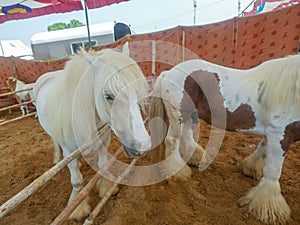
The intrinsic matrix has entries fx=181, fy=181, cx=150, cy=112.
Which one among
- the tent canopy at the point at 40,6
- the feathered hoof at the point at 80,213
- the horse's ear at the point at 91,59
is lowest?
the feathered hoof at the point at 80,213

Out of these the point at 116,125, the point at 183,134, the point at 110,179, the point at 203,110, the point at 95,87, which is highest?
the point at 95,87

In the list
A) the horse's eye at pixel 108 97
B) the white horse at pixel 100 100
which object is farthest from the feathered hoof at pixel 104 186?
the horse's eye at pixel 108 97

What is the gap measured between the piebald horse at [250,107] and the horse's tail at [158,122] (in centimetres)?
1

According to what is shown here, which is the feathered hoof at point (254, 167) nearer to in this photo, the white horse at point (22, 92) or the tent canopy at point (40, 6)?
the tent canopy at point (40, 6)

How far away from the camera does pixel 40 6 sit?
18.3ft

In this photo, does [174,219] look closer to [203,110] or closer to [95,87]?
[203,110]

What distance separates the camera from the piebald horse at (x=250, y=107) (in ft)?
4.94

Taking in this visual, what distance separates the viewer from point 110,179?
1.83 m

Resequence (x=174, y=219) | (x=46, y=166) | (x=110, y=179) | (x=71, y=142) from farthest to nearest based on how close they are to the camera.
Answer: (x=46, y=166) < (x=110, y=179) < (x=174, y=219) < (x=71, y=142)

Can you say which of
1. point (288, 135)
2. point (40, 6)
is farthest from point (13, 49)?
point (288, 135)

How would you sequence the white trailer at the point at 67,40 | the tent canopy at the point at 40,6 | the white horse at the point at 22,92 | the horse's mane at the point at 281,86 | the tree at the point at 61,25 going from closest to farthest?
the horse's mane at the point at 281,86 < the tent canopy at the point at 40,6 < the white horse at the point at 22,92 < the white trailer at the point at 67,40 < the tree at the point at 61,25

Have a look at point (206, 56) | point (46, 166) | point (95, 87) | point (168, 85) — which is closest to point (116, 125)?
point (95, 87)

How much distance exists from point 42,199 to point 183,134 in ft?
5.68

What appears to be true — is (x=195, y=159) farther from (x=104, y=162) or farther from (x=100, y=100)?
(x=100, y=100)
